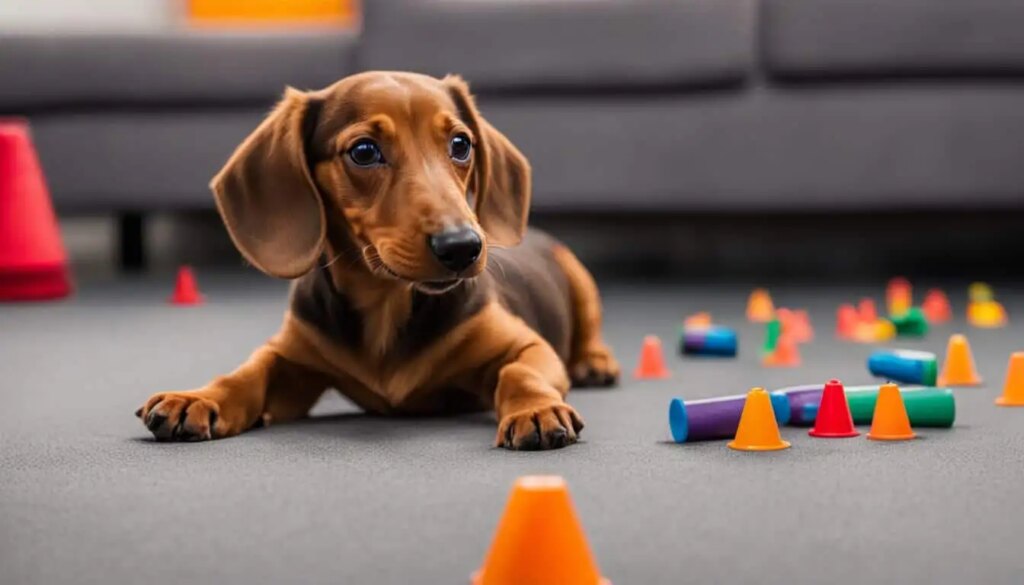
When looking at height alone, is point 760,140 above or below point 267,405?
above

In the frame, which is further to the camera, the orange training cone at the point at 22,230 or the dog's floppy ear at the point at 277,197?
the orange training cone at the point at 22,230

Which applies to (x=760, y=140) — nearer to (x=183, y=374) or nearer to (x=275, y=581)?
(x=183, y=374)

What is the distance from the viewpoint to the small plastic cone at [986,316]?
12.3ft

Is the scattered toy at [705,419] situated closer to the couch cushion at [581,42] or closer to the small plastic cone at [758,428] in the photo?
the small plastic cone at [758,428]

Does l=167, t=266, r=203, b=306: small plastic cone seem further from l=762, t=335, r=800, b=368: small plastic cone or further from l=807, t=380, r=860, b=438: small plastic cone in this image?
l=807, t=380, r=860, b=438: small plastic cone

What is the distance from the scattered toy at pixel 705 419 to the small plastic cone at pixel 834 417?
0.32 ft

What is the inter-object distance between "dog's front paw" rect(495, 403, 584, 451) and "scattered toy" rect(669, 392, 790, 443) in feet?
0.55

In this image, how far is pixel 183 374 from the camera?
2.95 metres

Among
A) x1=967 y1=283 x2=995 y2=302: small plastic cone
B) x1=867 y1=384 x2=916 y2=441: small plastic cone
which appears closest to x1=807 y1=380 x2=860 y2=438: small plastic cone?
x1=867 y1=384 x2=916 y2=441: small plastic cone

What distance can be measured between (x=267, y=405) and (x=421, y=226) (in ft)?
1.66

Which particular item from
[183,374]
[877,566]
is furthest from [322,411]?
[877,566]

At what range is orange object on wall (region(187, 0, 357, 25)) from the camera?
654 cm

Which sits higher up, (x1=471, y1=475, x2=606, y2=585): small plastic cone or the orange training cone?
the orange training cone

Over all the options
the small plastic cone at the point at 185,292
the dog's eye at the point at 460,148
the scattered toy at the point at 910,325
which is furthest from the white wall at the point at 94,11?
the dog's eye at the point at 460,148
